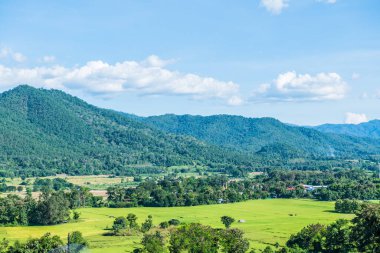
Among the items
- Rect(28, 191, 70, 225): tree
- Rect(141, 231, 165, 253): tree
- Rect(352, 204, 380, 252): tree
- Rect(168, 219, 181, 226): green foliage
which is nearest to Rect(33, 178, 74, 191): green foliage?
Rect(28, 191, 70, 225): tree

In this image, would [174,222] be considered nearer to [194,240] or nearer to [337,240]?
[194,240]

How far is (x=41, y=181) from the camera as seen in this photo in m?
163

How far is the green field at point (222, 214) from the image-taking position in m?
72.5

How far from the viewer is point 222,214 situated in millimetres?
100188

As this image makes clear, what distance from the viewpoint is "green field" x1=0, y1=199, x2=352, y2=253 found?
72500mm

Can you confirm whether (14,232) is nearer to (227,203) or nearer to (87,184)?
(227,203)

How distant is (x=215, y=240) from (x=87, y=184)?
11445 centimetres

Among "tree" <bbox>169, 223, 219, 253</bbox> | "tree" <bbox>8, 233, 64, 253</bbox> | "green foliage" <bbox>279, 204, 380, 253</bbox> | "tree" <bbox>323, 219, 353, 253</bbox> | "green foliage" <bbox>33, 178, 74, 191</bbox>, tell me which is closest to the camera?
"green foliage" <bbox>279, 204, 380, 253</bbox>

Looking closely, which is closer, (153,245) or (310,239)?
(153,245)

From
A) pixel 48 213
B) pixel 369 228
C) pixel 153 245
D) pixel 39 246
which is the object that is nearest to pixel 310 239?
pixel 153 245

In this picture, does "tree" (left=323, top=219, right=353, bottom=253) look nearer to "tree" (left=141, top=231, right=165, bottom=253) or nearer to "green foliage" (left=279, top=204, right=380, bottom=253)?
"green foliage" (left=279, top=204, right=380, bottom=253)

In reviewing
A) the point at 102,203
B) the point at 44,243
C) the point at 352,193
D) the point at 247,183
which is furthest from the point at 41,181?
the point at 44,243

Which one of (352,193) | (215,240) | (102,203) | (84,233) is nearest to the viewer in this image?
(215,240)

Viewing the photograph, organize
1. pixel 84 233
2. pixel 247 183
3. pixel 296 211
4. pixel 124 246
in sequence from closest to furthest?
pixel 124 246 < pixel 84 233 < pixel 296 211 < pixel 247 183
